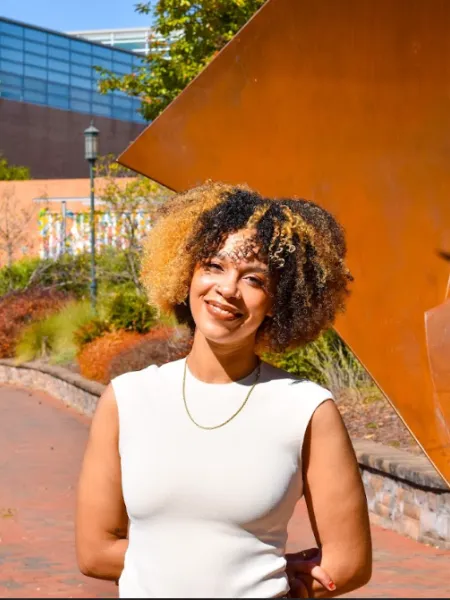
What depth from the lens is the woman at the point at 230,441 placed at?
2.02 m

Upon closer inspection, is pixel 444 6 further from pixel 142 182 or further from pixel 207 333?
pixel 142 182

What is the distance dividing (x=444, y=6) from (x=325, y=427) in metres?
2.63

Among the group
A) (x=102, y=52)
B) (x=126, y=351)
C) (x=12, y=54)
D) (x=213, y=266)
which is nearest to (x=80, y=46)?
(x=102, y=52)

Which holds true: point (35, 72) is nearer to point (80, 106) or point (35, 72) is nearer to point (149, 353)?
point (80, 106)

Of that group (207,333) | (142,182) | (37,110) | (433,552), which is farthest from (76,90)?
(207,333)

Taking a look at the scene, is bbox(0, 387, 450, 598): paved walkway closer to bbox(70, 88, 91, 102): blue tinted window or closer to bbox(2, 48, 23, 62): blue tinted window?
bbox(2, 48, 23, 62): blue tinted window

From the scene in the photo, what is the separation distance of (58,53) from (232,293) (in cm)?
3928

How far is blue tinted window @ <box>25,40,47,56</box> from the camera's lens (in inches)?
1526

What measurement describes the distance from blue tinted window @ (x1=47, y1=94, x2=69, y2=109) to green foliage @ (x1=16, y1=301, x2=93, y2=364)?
81.1 ft

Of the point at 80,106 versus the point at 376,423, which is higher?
the point at 80,106

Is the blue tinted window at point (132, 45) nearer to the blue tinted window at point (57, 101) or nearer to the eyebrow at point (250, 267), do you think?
the blue tinted window at point (57, 101)

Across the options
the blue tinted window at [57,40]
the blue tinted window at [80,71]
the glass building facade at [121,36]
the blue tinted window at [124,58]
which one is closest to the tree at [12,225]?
the blue tinted window at [57,40]

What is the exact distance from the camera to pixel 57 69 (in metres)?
40.4

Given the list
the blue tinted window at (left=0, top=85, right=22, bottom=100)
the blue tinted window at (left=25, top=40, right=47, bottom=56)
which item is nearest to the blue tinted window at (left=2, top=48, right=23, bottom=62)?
the blue tinted window at (left=25, top=40, right=47, bottom=56)
